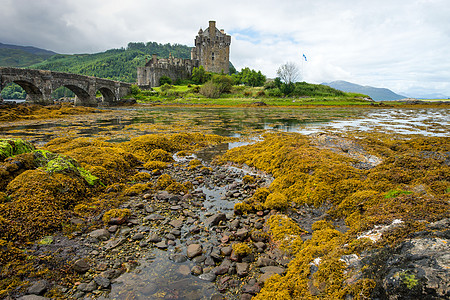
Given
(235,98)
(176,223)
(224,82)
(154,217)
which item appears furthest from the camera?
(224,82)

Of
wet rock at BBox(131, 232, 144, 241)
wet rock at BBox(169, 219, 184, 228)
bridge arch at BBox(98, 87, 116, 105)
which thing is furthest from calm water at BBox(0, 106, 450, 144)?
bridge arch at BBox(98, 87, 116, 105)

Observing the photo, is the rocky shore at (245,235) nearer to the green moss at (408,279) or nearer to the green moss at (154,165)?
the green moss at (408,279)

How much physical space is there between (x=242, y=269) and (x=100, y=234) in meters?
2.78

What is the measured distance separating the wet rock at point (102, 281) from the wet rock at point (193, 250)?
124 cm

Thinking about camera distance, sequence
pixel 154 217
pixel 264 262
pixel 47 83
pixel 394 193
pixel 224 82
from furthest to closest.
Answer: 1. pixel 224 82
2. pixel 47 83
3. pixel 154 217
4. pixel 394 193
5. pixel 264 262

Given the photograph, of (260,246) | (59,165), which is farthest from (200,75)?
(260,246)

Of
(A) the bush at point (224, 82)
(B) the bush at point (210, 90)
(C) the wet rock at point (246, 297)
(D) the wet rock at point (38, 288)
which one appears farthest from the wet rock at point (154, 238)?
(A) the bush at point (224, 82)

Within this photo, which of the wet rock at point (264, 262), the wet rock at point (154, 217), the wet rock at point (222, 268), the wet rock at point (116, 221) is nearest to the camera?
the wet rock at point (222, 268)

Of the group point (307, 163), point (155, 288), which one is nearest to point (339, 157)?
point (307, 163)

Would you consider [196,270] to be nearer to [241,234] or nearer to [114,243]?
[241,234]

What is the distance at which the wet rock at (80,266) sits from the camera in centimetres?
350

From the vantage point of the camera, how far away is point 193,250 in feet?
13.2

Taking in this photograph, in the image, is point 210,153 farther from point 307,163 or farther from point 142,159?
point 307,163

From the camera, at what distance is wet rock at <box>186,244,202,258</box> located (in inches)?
155
